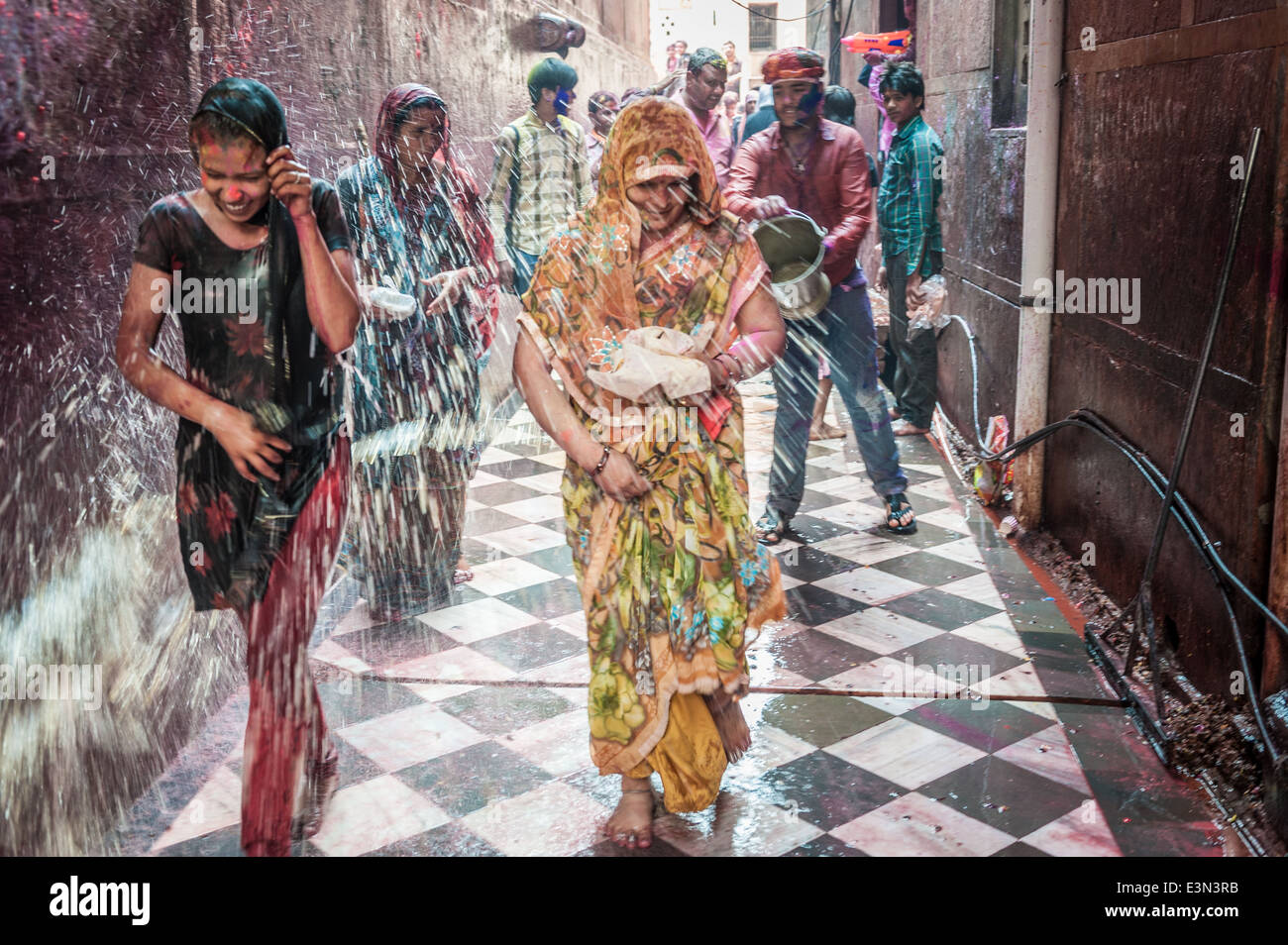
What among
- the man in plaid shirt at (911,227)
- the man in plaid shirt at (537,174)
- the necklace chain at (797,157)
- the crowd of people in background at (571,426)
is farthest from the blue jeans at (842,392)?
the man in plaid shirt at (537,174)

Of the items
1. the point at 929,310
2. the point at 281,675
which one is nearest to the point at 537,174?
the point at 929,310

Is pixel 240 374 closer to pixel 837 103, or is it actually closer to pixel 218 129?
pixel 218 129

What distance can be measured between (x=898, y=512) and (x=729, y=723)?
293cm

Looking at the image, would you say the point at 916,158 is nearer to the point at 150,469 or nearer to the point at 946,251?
the point at 946,251

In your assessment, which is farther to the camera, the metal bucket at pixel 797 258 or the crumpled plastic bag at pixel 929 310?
the crumpled plastic bag at pixel 929 310

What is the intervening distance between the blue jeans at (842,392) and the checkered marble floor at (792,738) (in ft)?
1.46

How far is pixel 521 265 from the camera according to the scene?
8.25m

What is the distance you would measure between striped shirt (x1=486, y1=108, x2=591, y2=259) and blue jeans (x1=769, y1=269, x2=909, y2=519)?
94.0 inches

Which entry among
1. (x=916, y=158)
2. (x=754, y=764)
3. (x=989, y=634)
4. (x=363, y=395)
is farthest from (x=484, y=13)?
(x=754, y=764)

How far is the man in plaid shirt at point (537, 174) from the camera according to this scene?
785 centimetres

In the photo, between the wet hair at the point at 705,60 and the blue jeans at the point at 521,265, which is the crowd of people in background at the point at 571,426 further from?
the wet hair at the point at 705,60

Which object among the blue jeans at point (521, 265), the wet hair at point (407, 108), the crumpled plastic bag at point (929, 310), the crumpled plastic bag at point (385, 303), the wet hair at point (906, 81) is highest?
the wet hair at point (906, 81)

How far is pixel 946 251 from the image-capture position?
364 inches
